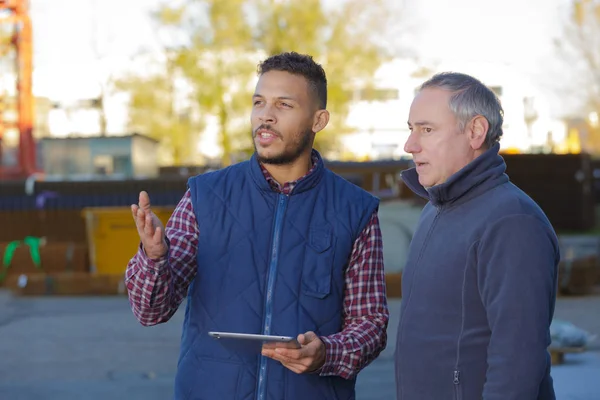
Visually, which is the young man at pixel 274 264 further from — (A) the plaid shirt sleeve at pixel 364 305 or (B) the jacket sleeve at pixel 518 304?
(B) the jacket sleeve at pixel 518 304

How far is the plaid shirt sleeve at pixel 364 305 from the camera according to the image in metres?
3.03

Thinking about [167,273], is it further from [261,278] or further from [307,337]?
[307,337]

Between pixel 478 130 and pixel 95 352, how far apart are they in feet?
22.4

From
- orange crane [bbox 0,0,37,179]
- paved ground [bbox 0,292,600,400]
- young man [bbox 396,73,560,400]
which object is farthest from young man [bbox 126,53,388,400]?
orange crane [bbox 0,0,37,179]

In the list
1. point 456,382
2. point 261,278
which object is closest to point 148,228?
point 261,278

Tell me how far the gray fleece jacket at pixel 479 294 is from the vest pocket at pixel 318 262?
28 cm

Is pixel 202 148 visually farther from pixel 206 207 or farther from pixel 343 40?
pixel 206 207

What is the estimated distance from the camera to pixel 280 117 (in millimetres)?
3178

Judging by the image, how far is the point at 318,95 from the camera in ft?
10.8

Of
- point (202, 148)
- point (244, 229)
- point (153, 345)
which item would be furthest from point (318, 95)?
point (202, 148)

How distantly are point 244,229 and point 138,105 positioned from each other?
3745 cm

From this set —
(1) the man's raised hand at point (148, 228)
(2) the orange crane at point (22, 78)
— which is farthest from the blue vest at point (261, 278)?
(2) the orange crane at point (22, 78)

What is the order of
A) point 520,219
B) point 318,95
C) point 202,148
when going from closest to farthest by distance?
point 520,219 < point 318,95 < point 202,148

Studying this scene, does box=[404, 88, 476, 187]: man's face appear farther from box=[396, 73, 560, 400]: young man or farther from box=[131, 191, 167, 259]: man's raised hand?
box=[131, 191, 167, 259]: man's raised hand
